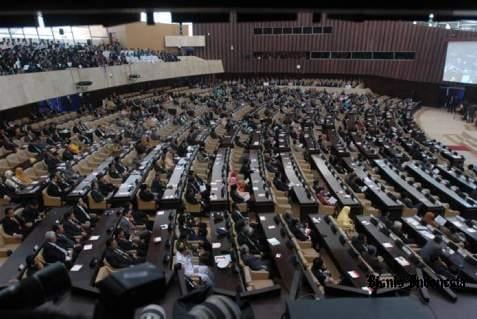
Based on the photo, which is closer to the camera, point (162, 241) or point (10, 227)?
point (162, 241)

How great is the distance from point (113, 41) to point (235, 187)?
26903 mm

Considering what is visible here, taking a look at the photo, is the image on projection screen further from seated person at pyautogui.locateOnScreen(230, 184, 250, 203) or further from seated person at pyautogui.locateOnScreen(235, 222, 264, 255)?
seated person at pyautogui.locateOnScreen(235, 222, 264, 255)

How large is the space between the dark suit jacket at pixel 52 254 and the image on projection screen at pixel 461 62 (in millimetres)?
27512

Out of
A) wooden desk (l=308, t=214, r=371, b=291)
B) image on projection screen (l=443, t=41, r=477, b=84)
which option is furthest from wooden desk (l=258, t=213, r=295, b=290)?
image on projection screen (l=443, t=41, r=477, b=84)

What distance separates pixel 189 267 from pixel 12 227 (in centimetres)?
456

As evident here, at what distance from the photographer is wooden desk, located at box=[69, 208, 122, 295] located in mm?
5668

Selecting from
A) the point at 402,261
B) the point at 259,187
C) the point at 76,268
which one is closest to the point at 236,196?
the point at 259,187

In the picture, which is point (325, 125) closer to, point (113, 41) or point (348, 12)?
point (348, 12)

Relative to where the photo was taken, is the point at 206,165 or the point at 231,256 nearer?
the point at 231,256

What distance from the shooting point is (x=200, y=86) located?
110ft

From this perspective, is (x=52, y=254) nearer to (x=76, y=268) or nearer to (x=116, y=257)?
(x=76, y=268)

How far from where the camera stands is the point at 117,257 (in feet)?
22.5

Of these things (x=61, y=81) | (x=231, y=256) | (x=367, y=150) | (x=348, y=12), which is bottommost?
(x=367, y=150)

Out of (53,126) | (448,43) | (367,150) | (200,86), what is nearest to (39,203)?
(53,126)
